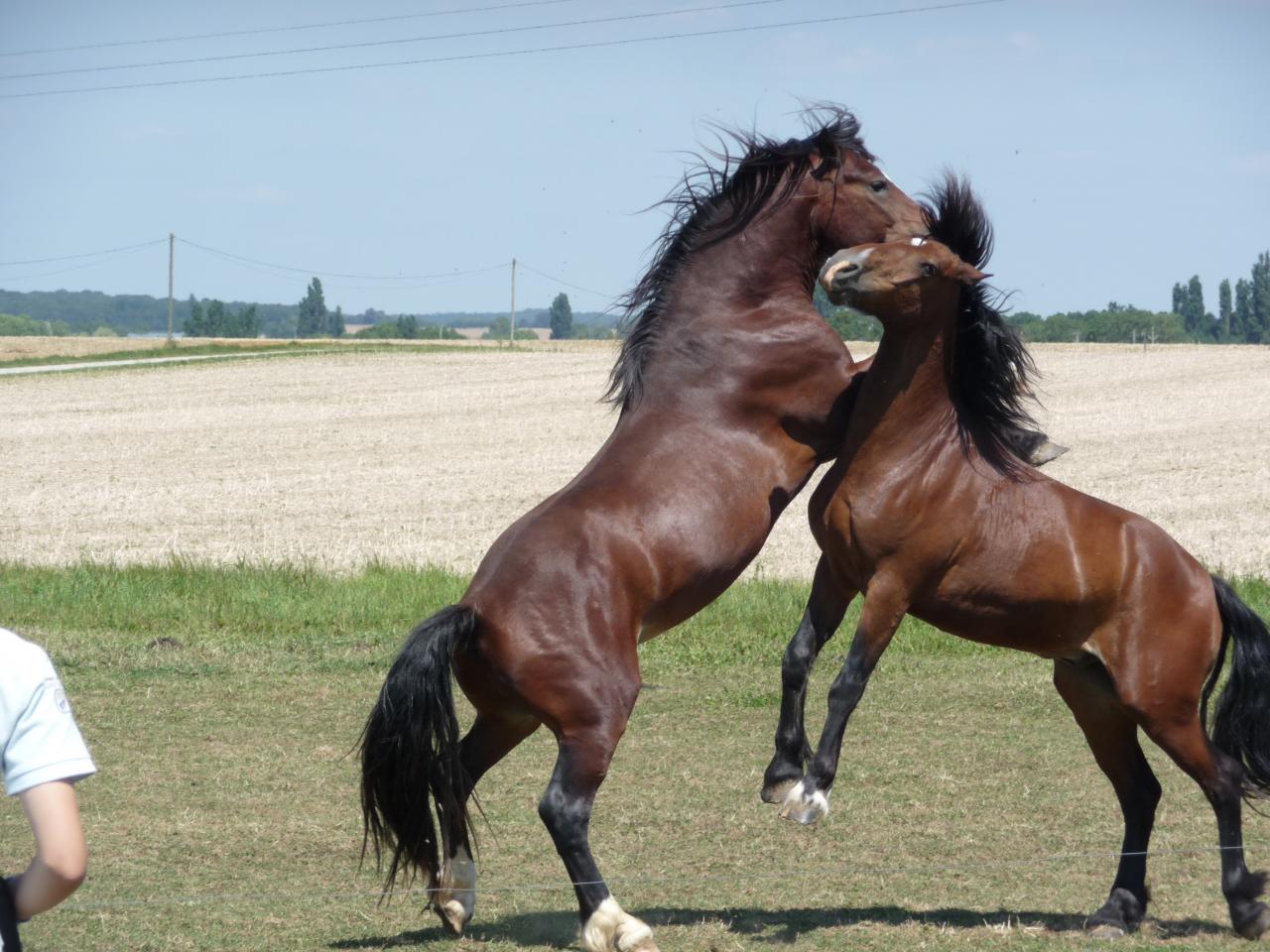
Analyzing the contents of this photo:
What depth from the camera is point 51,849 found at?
2156 mm

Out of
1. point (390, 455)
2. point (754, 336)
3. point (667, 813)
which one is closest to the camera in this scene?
point (754, 336)

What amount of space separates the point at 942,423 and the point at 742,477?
812 millimetres

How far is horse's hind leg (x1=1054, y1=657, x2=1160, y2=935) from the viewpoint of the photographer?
18.4 feet

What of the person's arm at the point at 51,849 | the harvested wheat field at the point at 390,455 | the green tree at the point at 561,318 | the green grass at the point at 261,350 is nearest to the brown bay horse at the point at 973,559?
the person's arm at the point at 51,849

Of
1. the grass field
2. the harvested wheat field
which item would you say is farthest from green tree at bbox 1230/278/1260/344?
the grass field

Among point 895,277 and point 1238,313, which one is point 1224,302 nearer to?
point 1238,313

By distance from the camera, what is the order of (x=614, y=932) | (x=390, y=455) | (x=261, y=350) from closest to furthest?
(x=614, y=932), (x=390, y=455), (x=261, y=350)

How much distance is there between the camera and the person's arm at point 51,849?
2135 mm

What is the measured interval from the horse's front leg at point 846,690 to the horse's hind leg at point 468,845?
108 centimetres

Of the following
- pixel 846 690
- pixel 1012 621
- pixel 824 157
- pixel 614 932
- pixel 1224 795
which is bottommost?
pixel 614 932

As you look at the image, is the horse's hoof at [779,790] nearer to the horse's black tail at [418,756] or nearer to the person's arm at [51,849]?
the horse's black tail at [418,756]

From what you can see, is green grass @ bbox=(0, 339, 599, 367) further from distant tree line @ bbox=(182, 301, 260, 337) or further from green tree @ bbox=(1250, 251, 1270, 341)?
green tree @ bbox=(1250, 251, 1270, 341)

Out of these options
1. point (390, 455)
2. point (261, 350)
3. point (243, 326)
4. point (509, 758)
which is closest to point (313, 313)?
point (243, 326)

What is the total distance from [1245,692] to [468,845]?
3.20 m
